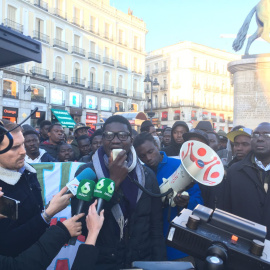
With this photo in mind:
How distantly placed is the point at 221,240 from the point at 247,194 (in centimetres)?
189

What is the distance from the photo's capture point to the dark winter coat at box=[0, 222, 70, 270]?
63.3 inches

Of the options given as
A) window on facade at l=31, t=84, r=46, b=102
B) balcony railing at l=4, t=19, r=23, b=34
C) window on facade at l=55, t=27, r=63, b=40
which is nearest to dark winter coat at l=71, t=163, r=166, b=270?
balcony railing at l=4, t=19, r=23, b=34

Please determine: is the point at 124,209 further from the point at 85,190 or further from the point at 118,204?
the point at 85,190

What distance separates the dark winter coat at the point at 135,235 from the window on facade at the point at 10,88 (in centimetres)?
2398

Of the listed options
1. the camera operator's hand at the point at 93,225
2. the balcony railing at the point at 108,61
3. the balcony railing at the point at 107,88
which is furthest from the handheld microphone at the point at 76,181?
the balcony railing at the point at 108,61

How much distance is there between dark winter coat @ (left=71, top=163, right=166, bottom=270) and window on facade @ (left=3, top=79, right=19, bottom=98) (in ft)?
78.7

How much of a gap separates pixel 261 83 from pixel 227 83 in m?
47.2

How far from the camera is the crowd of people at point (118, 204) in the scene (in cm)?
175

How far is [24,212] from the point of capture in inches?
78.0

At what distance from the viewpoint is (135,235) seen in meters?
2.22

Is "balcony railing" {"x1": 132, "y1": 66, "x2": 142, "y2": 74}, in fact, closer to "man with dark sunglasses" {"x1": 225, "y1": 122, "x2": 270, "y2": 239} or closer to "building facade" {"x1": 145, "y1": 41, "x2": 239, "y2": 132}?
"building facade" {"x1": 145, "y1": 41, "x2": 239, "y2": 132}

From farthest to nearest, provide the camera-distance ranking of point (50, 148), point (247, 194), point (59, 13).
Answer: point (59, 13) < point (50, 148) < point (247, 194)

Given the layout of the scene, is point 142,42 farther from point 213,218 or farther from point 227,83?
point 213,218

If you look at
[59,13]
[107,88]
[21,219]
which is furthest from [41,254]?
[107,88]
